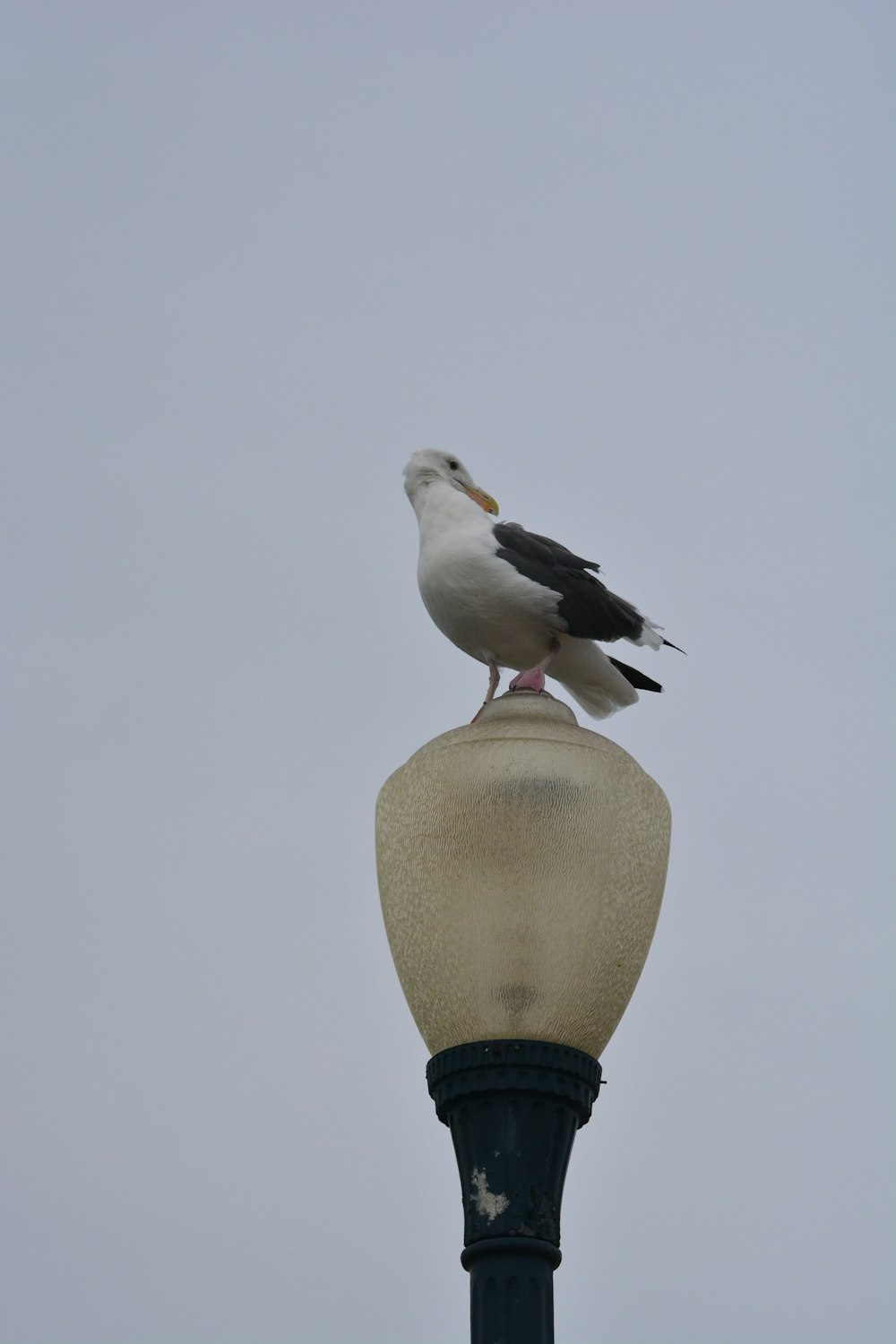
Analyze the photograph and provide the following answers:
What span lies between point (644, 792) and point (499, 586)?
1.37m

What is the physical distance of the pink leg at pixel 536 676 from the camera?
6.66 meters

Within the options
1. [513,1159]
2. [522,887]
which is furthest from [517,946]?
[513,1159]

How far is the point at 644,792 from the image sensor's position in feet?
18.8

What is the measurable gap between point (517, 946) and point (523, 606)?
74.4 inches

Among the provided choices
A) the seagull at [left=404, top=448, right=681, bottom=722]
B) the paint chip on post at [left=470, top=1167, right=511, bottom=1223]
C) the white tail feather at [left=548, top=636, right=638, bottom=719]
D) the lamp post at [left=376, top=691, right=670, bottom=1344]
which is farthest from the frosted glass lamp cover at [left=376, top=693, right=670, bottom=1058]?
the white tail feather at [left=548, top=636, right=638, bottom=719]

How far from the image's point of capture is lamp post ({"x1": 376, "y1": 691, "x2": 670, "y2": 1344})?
4996mm

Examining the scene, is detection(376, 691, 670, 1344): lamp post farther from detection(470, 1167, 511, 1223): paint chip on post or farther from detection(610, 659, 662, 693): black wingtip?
detection(610, 659, 662, 693): black wingtip

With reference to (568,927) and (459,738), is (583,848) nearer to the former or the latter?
(568,927)

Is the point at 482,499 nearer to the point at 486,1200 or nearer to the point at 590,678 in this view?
the point at 590,678

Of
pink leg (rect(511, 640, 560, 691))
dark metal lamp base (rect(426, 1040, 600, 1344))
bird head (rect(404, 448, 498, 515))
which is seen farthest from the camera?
bird head (rect(404, 448, 498, 515))

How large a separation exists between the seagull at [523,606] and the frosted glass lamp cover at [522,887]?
1.04 m

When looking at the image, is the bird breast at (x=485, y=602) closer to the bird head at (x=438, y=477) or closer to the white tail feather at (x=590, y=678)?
the white tail feather at (x=590, y=678)

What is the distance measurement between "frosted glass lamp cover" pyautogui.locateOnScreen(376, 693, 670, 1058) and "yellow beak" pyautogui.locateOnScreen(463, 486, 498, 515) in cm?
223

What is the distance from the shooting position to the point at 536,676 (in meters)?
6.78
